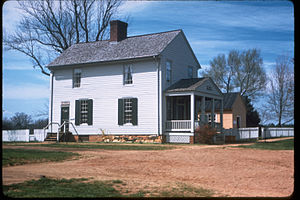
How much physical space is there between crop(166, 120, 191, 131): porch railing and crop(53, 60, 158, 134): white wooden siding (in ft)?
2.90

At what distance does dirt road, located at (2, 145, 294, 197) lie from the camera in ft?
26.2

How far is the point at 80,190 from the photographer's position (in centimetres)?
687

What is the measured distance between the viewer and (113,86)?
2373 centimetres

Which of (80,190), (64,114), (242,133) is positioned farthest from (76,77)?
(80,190)

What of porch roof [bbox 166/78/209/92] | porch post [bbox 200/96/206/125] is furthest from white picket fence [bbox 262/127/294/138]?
porch roof [bbox 166/78/209/92]

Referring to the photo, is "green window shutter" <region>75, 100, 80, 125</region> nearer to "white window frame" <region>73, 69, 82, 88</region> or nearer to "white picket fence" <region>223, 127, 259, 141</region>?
"white window frame" <region>73, 69, 82, 88</region>

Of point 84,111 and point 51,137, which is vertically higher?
point 84,111

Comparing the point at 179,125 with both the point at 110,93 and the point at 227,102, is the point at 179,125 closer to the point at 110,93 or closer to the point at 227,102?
the point at 110,93

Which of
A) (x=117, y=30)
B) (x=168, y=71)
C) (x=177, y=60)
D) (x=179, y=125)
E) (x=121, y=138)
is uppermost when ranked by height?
(x=117, y=30)

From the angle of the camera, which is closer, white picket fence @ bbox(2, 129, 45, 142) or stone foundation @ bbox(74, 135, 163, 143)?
stone foundation @ bbox(74, 135, 163, 143)

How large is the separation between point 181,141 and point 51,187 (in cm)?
1501

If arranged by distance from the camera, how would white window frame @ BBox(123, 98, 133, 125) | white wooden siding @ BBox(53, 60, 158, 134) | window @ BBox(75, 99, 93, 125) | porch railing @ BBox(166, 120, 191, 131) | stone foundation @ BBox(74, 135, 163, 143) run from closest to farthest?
porch railing @ BBox(166, 120, 191, 131)
stone foundation @ BBox(74, 135, 163, 143)
white wooden siding @ BBox(53, 60, 158, 134)
white window frame @ BBox(123, 98, 133, 125)
window @ BBox(75, 99, 93, 125)

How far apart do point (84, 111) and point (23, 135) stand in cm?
555
